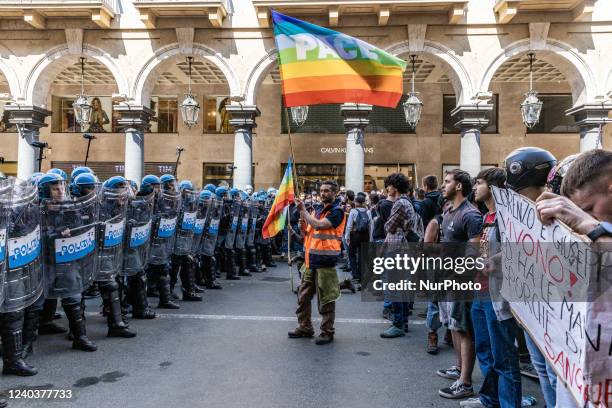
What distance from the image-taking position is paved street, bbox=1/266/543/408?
4.07 meters

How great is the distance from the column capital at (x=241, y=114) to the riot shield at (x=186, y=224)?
7874 millimetres

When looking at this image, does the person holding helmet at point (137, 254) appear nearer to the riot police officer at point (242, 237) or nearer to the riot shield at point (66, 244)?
the riot shield at point (66, 244)

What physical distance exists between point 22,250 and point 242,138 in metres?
11.6

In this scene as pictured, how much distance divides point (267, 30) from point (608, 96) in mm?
11061

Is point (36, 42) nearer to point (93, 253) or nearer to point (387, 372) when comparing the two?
point (93, 253)

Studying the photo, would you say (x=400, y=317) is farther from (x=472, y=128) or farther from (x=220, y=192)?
(x=472, y=128)

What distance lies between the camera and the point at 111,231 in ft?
18.9

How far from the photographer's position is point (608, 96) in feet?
47.7

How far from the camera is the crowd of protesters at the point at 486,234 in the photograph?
188 centimetres

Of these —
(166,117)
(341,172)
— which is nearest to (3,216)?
(341,172)

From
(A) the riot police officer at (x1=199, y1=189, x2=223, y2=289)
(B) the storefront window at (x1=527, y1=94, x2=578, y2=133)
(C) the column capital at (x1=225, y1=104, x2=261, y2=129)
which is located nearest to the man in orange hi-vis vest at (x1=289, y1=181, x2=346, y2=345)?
(A) the riot police officer at (x1=199, y1=189, x2=223, y2=289)

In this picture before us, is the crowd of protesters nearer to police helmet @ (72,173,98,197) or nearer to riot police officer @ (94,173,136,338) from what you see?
riot police officer @ (94,173,136,338)

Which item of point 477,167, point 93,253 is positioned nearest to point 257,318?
point 93,253

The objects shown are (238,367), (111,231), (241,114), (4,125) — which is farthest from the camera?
(4,125)
